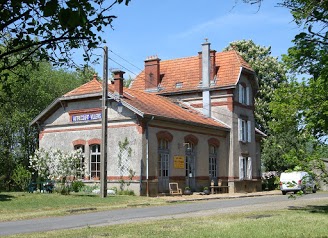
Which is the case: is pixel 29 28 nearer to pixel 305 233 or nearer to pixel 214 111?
pixel 305 233

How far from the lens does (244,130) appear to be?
1435 inches

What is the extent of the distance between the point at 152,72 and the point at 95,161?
37.7 ft

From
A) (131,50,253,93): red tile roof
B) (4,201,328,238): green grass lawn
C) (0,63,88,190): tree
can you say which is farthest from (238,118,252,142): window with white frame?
(4,201,328,238): green grass lawn

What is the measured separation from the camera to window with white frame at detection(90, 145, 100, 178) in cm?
2912

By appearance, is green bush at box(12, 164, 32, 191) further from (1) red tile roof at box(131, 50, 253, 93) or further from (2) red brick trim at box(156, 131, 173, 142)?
(1) red tile roof at box(131, 50, 253, 93)

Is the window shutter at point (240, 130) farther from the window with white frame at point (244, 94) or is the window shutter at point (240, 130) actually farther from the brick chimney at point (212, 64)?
the brick chimney at point (212, 64)

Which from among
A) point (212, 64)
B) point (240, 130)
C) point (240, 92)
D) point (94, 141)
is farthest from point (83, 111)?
point (240, 92)

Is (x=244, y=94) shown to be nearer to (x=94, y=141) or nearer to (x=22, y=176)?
(x=94, y=141)

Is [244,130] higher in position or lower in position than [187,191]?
higher

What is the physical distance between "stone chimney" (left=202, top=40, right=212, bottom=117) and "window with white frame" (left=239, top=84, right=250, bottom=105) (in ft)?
8.55

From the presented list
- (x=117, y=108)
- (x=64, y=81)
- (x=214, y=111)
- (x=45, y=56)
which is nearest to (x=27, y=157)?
(x=64, y=81)

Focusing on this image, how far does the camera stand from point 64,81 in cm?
4138

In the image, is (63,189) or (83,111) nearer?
(63,189)

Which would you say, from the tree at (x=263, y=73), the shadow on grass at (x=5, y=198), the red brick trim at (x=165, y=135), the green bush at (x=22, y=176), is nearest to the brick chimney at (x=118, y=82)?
the red brick trim at (x=165, y=135)
